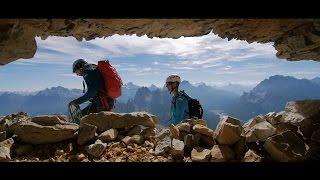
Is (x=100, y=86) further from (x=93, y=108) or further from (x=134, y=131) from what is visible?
(x=134, y=131)

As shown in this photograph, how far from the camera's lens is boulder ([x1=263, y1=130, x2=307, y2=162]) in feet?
17.8

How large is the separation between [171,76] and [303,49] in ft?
14.5

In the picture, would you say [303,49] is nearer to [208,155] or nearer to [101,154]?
[208,155]

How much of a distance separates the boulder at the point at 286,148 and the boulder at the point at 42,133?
170 inches

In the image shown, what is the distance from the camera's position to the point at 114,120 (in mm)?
7246

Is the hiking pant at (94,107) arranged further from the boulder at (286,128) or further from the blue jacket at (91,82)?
the boulder at (286,128)

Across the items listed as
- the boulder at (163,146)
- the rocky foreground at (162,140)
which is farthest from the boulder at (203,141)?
the boulder at (163,146)

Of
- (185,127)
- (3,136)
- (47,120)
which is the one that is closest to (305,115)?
(185,127)

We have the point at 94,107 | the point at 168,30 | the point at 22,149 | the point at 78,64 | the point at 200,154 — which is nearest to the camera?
the point at 200,154

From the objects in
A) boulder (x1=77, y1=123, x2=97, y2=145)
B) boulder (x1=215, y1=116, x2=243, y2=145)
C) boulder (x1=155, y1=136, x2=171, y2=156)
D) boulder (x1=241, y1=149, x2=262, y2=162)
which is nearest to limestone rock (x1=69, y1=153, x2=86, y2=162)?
boulder (x1=77, y1=123, x2=97, y2=145)

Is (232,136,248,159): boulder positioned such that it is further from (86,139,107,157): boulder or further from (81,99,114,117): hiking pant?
(81,99,114,117): hiking pant

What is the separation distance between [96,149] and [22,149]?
168cm
